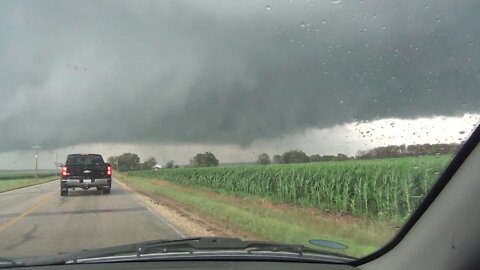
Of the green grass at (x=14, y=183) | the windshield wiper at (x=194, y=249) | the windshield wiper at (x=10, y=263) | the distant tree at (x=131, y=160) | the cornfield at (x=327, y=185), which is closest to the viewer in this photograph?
the windshield wiper at (x=10, y=263)

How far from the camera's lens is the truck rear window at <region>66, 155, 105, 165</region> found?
91.2 ft

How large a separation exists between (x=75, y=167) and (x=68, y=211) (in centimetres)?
990

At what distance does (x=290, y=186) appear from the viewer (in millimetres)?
24891

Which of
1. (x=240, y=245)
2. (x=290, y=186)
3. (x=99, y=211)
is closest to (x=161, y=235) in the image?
(x=99, y=211)

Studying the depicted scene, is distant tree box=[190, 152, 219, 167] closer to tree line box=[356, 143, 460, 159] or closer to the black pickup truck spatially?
tree line box=[356, 143, 460, 159]

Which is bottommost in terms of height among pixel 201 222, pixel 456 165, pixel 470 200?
pixel 201 222

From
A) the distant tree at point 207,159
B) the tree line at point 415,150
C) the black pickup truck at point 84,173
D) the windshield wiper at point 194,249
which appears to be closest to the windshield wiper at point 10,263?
the windshield wiper at point 194,249

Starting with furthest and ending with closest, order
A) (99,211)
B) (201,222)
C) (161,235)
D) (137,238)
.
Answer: (99,211), (201,222), (161,235), (137,238)

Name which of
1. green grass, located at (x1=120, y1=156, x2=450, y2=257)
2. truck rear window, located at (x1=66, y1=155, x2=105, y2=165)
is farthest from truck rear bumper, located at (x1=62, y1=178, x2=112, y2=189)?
green grass, located at (x1=120, y1=156, x2=450, y2=257)

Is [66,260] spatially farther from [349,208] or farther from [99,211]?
A: [349,208]

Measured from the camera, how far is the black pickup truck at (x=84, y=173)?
27.2m

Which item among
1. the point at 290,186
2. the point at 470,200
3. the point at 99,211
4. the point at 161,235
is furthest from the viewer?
the point at 290,186

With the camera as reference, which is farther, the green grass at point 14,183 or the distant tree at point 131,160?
the green grass at point 14,183

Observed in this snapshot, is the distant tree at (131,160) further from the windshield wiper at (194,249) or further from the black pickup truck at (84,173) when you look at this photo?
the black pickup truck at (84,173)
